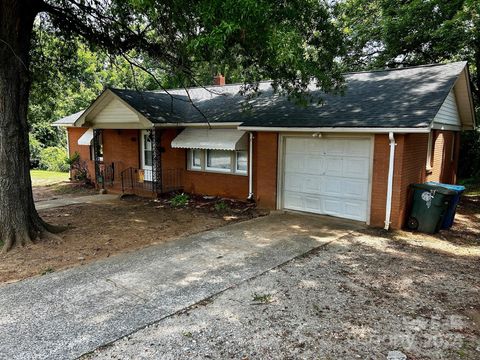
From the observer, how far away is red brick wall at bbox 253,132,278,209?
10.9 metres

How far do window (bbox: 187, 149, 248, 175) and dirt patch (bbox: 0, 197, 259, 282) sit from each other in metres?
1.32

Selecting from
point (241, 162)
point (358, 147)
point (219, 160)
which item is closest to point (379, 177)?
point (358, 147)

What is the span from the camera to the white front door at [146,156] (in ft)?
48.6

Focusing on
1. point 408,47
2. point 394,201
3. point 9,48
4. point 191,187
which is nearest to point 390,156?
point 394,201

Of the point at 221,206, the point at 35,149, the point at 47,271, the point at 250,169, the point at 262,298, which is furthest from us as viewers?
the point at 35,149

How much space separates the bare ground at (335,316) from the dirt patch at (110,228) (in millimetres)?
3304

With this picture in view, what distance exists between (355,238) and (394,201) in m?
1.50

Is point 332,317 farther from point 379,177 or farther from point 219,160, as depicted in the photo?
point 219,160

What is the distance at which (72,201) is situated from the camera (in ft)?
42.4

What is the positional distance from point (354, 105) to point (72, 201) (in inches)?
410

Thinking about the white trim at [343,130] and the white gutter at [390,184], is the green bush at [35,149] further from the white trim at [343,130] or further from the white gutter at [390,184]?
the white gutter at [390,184]

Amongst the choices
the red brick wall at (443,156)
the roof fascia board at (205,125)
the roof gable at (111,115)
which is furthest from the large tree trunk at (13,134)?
the red brick wall at (443,156)

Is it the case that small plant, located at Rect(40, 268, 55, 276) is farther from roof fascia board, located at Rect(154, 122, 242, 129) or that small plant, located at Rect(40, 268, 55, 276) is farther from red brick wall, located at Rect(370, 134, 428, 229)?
red brick wall, located at Rect(370, 134, 428, 229)

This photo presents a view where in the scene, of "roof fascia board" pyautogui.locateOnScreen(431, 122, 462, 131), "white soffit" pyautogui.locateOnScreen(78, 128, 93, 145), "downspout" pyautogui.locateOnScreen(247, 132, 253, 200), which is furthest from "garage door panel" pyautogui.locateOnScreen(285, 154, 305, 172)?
"white soffit" pyautogui.locateOnScreen(78, 128, 93, 145)
